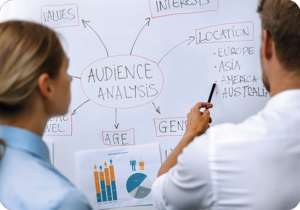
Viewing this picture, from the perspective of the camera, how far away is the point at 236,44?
96 centimetres

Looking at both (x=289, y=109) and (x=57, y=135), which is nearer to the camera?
(x=289, y=109)

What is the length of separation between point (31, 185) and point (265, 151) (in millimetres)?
487

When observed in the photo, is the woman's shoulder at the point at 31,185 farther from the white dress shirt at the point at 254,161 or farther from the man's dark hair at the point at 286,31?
the man's dark hair at the point at 286,31

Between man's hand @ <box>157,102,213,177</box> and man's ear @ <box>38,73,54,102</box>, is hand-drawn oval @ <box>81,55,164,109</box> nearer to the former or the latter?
man's hand @ <box>157,102,213,177</box>

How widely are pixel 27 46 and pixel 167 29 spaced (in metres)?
0.57

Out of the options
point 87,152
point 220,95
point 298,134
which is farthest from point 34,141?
point 220,95

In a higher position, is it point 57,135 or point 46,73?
point 46,73

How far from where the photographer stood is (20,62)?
20.6 inches

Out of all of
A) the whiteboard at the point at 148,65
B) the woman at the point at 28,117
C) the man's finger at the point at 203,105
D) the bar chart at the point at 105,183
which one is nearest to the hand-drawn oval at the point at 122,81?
the whiteboard at the point at 148,65

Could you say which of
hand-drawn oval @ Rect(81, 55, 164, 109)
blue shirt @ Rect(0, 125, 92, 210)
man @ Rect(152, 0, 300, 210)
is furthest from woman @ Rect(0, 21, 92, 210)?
hand-drawn oval @ Rect(81, 55, 164, 109)

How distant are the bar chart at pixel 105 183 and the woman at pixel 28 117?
17.8 inches

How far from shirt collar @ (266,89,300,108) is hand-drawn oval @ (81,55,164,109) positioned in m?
0.49

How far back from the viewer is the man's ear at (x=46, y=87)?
0.54m

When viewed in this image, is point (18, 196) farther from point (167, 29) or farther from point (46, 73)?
point (167, 29)
